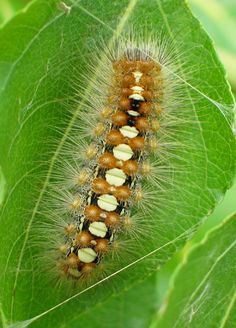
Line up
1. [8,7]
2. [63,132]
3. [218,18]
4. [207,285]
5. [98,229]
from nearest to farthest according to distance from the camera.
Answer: [207,285] → [63,132] → [98,229] → [8,7] → [218,18]

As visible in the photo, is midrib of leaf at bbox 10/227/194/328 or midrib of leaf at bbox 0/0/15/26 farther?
midrib of leaf at bbox 0/0/15/26

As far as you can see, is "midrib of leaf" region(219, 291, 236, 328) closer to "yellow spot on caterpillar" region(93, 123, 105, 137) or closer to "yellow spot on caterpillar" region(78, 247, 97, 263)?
"yellow spot on caterpillar" region(78, 247, 97, 263)

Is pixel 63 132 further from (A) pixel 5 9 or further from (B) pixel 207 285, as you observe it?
(A) pixel 5 9

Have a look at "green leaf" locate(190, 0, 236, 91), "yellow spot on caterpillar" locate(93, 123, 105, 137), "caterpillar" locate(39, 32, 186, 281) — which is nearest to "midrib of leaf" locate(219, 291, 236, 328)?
"caterpillar" locate(39, 32, 186, 281)

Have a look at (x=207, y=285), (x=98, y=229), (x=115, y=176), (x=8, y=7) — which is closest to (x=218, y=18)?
(x=8, y=7)

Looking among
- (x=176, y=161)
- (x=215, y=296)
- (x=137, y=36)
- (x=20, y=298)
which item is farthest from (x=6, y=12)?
(x=215, y=296)
